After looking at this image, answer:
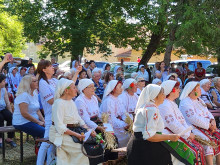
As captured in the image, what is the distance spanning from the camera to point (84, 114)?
5.17 m

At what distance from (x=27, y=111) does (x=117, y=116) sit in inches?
64.1

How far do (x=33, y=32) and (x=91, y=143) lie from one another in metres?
12.2

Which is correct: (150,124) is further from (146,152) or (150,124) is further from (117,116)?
(117,116)

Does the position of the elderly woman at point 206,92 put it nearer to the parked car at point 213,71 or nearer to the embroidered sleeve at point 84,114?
the embroidered sleeve at point 84,114

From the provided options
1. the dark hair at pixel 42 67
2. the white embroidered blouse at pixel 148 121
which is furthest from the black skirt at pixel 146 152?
the dark hair at pixel 42 67

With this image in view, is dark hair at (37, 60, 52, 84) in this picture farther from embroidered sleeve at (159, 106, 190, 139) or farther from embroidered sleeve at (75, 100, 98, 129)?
embroidered sleeve at (159, 106, 190, 139)

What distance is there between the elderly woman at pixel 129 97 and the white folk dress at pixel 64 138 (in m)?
1.84

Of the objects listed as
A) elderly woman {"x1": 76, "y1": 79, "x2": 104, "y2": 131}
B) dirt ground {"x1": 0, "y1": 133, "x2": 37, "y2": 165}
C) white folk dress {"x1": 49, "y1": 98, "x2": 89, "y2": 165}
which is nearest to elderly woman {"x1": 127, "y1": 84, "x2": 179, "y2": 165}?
white folk dress {"x1": 49, "y1": 98, "x2": 89, "y2": 165}

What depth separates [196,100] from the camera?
225 inches

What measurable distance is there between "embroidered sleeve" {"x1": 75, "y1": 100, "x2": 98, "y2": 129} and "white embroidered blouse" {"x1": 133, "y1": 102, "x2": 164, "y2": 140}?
127 cm

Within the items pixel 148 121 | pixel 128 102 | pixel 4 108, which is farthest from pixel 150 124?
pixel 4 108

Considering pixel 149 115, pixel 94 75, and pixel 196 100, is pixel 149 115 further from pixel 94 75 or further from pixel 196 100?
pixel 94 75

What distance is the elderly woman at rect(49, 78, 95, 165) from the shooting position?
4.45m

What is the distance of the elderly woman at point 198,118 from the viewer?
5324 mm
